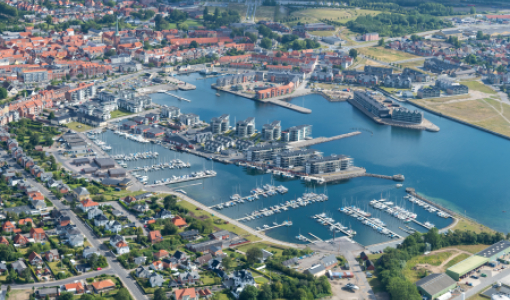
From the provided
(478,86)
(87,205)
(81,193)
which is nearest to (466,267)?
(87,205)

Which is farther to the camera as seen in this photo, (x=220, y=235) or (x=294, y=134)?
(x=294, y=134)

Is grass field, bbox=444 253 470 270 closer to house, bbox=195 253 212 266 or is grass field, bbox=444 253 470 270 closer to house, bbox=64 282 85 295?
house, bbox=195 253 212 266

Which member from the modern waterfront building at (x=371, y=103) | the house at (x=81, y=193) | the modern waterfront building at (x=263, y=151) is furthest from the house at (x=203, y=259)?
the modern waterfront building at (x=371, y=103)

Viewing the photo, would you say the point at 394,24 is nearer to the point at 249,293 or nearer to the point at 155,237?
the point at 155,237

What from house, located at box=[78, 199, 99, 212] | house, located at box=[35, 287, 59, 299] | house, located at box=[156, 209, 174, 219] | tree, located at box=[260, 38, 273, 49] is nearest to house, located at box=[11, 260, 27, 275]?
house, located at box=[35, 287, 59, 299]

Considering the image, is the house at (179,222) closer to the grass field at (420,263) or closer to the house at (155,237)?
the house at (155,237)

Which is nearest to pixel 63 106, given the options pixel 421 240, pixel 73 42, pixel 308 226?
pixel 73 42
